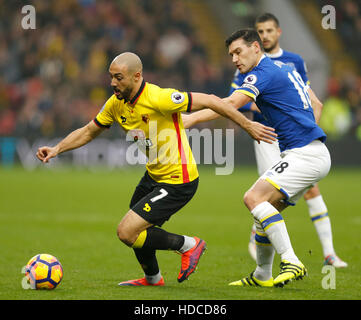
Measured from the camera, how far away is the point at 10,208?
41.4 feet

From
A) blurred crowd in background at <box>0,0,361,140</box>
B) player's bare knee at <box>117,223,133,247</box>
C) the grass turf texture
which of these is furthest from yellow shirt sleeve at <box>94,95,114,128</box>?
blurred crowd in background at <box>0,0,361,140</box>

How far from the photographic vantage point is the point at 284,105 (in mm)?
6020

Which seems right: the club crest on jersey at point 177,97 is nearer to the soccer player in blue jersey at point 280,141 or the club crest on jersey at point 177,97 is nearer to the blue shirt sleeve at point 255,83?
the soccer player in blue jersey at point 280,141

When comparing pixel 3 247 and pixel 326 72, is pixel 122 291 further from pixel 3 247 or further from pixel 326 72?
pixel 326 72

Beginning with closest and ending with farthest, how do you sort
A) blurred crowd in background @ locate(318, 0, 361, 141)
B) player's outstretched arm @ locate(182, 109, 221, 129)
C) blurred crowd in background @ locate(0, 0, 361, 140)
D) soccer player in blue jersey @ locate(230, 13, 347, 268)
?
player's outstretched arm @ locate(182, 109, 221, 129)
soccer player in blue jersey @ locate(230, 13, 347, 268)
blurred crowd in background @ locate(318, 0, 361, 141)
blurred crowd in background @ locate(0, 0, 361, 140)

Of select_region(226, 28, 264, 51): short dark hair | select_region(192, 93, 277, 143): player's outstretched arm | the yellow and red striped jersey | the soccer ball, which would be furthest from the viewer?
select_region(226, 28, 264, 51): short dark hair

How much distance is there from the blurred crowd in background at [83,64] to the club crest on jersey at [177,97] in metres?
15.5

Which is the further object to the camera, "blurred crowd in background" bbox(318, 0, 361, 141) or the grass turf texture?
"blurred crowd in background" bbox(318, 0, 361, 141)

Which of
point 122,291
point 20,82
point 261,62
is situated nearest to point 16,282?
point 122,291

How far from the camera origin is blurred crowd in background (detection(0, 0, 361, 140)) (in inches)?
848

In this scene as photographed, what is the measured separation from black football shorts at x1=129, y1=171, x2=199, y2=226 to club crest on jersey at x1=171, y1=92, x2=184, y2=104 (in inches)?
31.3

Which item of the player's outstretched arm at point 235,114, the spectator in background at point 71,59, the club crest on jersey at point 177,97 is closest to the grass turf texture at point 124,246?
the player's outstretched arm at point 235,114

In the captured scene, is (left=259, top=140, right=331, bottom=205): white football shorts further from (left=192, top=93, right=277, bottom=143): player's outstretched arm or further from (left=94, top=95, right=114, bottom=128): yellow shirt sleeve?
(left=94, top=95, right=114, bottom=128): yellow shirt sleeve
